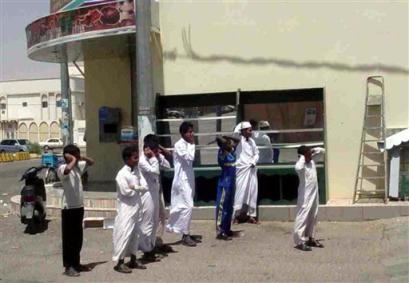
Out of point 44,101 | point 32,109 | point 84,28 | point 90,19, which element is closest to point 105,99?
point 84,28

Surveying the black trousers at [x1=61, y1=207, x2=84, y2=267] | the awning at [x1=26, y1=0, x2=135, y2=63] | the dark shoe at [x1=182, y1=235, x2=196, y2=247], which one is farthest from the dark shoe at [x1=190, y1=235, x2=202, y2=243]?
the awning at [x1=26, y1=0, x2=135, y2=63]

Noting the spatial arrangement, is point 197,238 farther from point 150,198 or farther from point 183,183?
point 150,198

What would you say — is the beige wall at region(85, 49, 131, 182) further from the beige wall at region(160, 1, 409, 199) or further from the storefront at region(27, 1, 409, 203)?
the beige wall at region(160, 1, 409, 199)

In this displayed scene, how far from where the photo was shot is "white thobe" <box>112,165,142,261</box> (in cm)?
786

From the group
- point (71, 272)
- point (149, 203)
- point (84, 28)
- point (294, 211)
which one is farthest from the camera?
point (84, 28)

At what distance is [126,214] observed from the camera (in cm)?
791

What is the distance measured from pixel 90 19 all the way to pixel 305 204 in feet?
18.6

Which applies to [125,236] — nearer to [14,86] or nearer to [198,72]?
[198,72]

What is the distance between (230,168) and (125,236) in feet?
7.82

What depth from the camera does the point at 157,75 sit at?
41.9ft

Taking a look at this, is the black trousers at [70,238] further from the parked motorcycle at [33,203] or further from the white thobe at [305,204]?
the parked motorcycle at [33,203]

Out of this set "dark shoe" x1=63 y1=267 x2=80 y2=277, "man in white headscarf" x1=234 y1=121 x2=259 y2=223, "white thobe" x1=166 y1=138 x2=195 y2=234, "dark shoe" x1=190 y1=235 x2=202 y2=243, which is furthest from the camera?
"man in white headscarf" x1=234 y1=121 x2=259 y2=223

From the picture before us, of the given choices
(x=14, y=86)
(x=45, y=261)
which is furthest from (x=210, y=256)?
(x=14, y=86)

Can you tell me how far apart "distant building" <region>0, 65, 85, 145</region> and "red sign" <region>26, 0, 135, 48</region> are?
56535 millimetres
